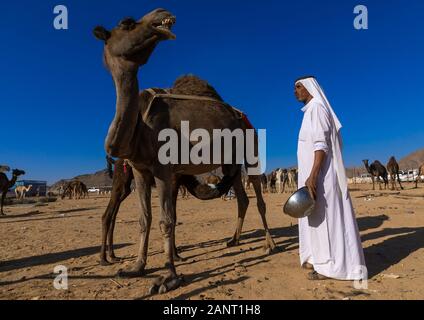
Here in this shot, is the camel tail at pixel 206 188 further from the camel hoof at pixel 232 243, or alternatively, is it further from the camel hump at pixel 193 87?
the camel hump at pixel 193 87

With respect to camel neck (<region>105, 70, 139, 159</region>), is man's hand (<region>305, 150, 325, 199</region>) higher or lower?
lower

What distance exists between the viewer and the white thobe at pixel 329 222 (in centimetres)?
401

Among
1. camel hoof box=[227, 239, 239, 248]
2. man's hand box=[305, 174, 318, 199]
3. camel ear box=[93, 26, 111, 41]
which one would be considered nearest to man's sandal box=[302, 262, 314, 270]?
man's hand box=[305, 174, 318, 199]

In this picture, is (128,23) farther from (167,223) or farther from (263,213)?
(263,213)

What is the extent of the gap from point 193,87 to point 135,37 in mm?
2112

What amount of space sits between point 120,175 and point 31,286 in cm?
199

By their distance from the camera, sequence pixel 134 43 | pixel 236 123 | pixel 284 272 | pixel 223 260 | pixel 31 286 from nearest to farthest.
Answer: pixel 134 43 < pixel 31 286 < pixel 284 272 < pixel 223 260 < pixel 236 123

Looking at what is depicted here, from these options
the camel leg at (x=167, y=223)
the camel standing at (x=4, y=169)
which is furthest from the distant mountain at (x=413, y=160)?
the camel leg at (x=167, y=223)

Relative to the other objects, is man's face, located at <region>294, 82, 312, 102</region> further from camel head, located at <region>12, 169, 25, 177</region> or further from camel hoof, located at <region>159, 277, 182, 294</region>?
camel head, located at <region>12, 169, 25, 177</region>

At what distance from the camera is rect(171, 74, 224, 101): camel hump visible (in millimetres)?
5689

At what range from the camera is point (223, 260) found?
5.28 meters

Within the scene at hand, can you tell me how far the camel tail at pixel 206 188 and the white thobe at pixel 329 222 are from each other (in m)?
1.68

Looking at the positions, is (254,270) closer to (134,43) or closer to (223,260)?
(223,260)
